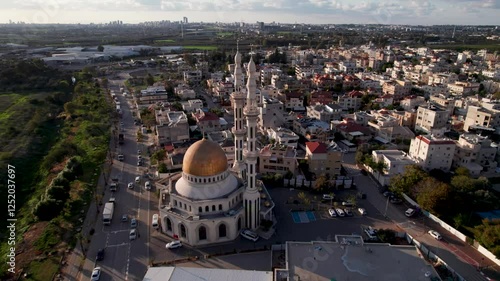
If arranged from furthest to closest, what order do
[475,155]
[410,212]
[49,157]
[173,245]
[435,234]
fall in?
1. [49,157]
2. [475,155]
3. [410,212]
4. [435,234]
5. [173,245]

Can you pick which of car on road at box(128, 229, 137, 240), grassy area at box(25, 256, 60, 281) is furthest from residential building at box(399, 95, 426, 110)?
grassy area at box(25, 256, 60, 281)

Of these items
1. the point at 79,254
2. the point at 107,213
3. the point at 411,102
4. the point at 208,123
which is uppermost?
the point at 411,102

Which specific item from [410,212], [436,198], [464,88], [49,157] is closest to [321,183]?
[410,212]

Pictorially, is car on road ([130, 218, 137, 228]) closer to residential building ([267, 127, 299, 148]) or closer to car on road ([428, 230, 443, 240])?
residential building ([267, 127, 299, 148])

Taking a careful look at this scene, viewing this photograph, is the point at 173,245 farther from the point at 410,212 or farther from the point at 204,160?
the point at 410,212

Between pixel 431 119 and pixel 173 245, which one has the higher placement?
pixel 431 119

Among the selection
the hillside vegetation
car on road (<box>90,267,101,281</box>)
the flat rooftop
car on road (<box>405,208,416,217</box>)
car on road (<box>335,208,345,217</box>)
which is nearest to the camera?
the flat rooftop

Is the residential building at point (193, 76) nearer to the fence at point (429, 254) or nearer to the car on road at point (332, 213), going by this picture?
the car on road at point (332, 213)

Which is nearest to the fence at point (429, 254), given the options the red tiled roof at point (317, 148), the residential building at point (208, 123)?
the red tiled roof at point (317, 148)
